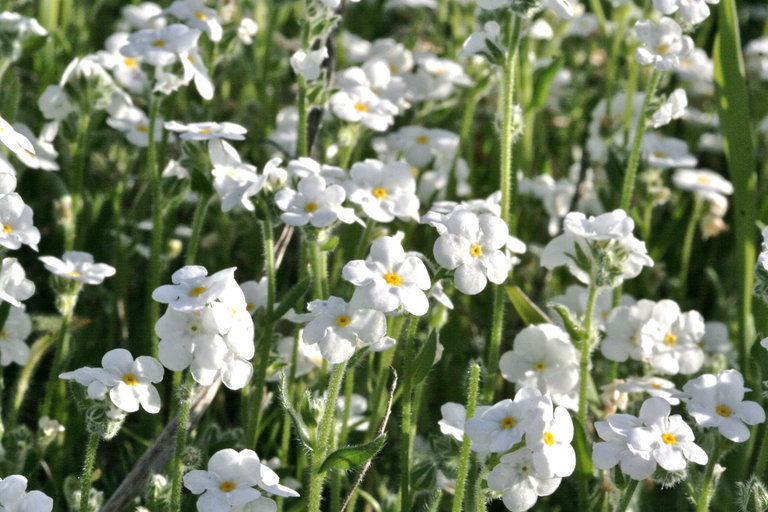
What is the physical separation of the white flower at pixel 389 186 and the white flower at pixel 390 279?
0.62 m

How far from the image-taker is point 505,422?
7.15 ft

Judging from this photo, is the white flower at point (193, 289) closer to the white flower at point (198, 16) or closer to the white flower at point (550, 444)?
the white flower at point (550, 444)

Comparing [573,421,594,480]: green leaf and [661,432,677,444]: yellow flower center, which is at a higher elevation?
[661,432,677,444]: yellow flower center

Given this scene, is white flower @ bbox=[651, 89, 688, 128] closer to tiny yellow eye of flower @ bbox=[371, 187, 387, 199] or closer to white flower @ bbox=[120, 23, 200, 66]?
tiny yellow eye of flower @ bbox=[371, 187, 387, 199]

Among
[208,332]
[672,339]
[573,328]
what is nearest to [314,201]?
[208,332]

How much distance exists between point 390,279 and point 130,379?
624 millimetres

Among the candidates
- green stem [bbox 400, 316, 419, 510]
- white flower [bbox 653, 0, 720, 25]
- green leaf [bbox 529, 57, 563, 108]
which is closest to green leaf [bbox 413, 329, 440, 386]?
green stem [bbox 400, 316, 419, 510]

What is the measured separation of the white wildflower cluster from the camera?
2135 mm

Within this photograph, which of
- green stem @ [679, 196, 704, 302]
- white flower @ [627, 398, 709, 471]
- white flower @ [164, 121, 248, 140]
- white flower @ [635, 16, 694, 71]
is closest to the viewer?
white flower @ [627, 398, 709, 471]

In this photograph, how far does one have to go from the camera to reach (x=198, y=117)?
399 centimetres

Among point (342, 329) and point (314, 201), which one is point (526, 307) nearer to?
point (314, 201)

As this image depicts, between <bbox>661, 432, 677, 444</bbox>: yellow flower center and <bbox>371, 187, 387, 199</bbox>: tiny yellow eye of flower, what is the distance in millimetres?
1103

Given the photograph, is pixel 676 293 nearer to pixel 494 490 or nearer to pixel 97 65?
pixel 494 490

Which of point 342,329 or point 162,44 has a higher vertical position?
point 162,44
